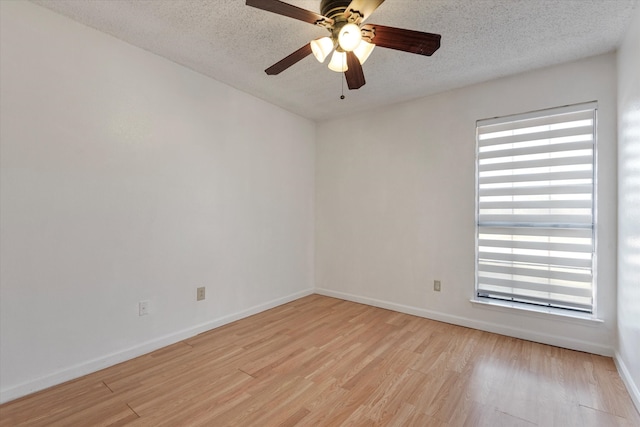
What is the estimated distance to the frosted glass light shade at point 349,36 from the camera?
156 centimetres

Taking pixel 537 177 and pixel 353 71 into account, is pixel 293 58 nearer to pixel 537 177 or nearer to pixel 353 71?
pixel 353 71

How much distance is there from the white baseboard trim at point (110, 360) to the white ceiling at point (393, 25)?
8.28 ft

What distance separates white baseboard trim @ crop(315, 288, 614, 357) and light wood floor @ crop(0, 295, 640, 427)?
78 mm

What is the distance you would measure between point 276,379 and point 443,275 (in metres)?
2.12

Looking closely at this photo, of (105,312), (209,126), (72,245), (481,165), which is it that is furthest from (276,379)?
(481,165)

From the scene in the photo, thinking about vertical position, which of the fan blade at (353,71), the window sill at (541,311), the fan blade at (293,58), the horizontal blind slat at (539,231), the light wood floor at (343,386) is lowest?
the light wood floor at (343,386)

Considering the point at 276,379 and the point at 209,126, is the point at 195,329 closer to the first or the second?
the point at 276,379

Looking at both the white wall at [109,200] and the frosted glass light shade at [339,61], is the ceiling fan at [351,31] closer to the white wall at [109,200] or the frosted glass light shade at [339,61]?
the frosted glass light shade at [339,61]

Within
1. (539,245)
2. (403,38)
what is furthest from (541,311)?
(403,38)

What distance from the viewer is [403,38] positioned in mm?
1618

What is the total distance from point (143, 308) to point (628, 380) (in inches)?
145

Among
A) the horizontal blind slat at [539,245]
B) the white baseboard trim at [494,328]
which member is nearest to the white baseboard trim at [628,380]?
the white baseboard trim at [494,328]

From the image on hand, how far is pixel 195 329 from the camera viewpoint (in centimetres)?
285

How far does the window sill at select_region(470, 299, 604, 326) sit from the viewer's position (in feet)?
8.23
